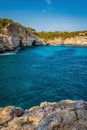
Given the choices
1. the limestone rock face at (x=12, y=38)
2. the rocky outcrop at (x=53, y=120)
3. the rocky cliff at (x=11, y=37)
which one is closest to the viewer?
the rocky outcrop at (x=53, y=120)

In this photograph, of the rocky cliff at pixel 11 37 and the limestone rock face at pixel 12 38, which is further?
the rocky cliff at pixel 11 37

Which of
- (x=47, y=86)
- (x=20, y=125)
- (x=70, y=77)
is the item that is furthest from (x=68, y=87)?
(x=20, y=125)

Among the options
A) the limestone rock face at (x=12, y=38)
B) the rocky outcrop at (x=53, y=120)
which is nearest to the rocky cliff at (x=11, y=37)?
the limestone rock face at (x=12, y=38)

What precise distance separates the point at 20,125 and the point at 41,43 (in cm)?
12044

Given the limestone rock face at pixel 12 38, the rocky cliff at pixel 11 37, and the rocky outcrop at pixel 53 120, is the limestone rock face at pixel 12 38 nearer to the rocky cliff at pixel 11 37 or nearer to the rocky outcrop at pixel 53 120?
the rocky cliff at pixel 11 37

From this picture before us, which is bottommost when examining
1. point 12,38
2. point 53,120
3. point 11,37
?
point 53,120

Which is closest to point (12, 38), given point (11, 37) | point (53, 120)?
point (11, 37)

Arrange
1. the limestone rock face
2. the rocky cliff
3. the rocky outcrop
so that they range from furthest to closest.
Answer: the rocky cliff, the limestone rock face, the rocky outcrop

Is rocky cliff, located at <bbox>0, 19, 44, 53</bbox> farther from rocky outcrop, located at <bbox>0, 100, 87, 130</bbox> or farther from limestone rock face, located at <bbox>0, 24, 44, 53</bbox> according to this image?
rocky outcrop, located at <bbox>0, 100, 87, 130</bbox>

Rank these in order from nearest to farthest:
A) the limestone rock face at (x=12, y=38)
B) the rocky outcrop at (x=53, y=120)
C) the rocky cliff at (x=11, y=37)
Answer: the rocky outcrop at (x=53, y=120), the limestone rock face at (x=12, y=38), the rocky cliff at (x=11, y=37)

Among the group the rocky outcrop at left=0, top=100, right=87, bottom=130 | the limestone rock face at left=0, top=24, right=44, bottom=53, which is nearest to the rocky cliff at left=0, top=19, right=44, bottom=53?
the limestone rock face at left=0, top=24, right=44, bottom=53

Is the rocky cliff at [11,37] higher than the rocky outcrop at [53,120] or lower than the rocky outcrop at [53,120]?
higher

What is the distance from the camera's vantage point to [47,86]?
28.5 m

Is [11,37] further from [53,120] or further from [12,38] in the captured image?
[53,120]
